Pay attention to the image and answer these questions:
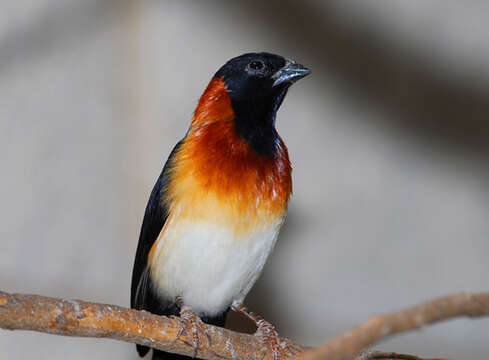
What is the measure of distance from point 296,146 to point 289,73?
1328 mm

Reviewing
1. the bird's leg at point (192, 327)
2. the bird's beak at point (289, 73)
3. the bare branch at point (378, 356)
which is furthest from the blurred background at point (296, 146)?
the bare branch at point (378, 356)

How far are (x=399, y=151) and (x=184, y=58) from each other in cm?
121

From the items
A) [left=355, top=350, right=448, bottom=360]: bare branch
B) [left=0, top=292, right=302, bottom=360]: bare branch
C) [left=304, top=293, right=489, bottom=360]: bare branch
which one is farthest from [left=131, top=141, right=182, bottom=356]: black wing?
[left=304, top=293, right=489, bottom=360]: bare branch

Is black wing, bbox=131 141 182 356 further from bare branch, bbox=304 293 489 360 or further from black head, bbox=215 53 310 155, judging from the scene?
bare branch, bbox=304 293 489 360

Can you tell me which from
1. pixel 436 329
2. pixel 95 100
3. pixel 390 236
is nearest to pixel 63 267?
pixel 95 100

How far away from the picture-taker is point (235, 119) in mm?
2217

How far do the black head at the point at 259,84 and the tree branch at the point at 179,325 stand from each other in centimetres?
69

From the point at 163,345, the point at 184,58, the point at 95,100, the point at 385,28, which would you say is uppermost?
the point at 385,28

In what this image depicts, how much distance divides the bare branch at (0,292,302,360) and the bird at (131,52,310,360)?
0.06 m

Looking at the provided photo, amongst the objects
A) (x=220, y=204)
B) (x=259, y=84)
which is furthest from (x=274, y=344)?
(x=259, y=84)

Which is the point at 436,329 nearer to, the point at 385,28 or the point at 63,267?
the point at 385,28

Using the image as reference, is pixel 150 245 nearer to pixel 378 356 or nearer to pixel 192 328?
pixel 192 328

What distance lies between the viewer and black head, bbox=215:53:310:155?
2.24 m

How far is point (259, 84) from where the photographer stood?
2260 millimetres
